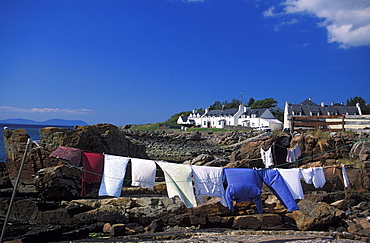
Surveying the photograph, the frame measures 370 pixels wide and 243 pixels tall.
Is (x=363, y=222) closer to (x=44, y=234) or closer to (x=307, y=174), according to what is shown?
(x=307, y=174)

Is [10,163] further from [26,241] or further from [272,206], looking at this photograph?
[272,206]

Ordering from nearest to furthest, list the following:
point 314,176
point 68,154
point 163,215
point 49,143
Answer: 1. point 314,176
2. point 163,215
3. point 68,154
4. point 49,143

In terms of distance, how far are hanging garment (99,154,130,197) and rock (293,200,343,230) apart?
7.20 meters

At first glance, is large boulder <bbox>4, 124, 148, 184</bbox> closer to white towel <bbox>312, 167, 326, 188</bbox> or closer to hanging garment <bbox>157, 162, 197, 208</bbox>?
hanging garment <bbox>157, 162, 197, 208</bbox>

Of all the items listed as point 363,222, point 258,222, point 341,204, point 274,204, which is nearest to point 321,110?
point 341,204

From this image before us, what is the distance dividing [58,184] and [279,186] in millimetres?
10340

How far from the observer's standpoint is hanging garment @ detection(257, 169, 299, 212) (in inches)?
401

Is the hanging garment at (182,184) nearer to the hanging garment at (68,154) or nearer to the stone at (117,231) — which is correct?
the stone at (117,231)

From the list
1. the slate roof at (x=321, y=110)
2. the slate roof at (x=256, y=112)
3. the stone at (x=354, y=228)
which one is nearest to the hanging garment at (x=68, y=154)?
the stone at (x=354, y=228)

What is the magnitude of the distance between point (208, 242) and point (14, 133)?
614 inches

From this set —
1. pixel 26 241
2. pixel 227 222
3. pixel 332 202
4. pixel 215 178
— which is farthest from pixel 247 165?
pixel 26 241

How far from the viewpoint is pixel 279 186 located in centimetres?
1043

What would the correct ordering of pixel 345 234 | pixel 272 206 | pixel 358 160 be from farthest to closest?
pixel 358 160, pixel 272 206, pixel 345 234

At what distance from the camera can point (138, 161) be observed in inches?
424
